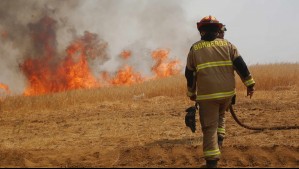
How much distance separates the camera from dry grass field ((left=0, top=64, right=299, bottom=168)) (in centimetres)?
658

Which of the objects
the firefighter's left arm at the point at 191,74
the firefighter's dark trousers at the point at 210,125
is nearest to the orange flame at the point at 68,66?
the firefighter's left arm at the point at 191,74

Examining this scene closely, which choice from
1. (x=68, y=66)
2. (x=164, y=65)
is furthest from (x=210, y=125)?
(x=164, y=65)

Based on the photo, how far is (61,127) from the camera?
33.7 feet

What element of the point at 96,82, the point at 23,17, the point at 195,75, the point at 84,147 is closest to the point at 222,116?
the point at 195,75

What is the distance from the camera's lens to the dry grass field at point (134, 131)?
658 cm

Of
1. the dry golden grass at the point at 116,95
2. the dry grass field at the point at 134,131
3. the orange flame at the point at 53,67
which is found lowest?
the dry grass field at the point at 134,131

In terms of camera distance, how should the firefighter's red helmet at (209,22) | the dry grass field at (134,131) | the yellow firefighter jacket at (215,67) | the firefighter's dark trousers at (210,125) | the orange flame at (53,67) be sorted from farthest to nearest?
the orange flame at (53,67) < the dry grass field at (134,131) < the firefighter's red helmet at (209,22) < the yellow firefighter jacket at (215,67) < the firefighter's dark trousers at (210,125)

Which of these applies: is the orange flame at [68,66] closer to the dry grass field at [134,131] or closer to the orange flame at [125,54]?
the orange flame at [125,54]

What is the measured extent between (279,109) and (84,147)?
17.5 feet

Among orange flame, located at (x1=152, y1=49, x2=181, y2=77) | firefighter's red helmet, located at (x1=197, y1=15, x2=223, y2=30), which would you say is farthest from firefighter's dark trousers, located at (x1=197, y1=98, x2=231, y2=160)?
orange flame, located at (x1=152, y1=49, x2=181, y2=77)

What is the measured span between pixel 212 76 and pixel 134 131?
4.08 metres

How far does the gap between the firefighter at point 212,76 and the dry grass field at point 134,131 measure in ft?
2.94

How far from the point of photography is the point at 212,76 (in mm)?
5441

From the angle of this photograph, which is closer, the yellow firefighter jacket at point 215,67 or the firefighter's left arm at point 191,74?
the yellow firefighter jacket at point 215,67
